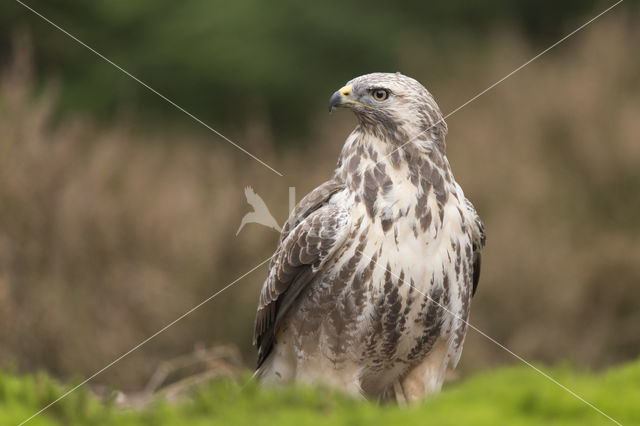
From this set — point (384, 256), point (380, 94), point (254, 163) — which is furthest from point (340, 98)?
point (254, 163)

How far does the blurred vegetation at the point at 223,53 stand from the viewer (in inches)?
368

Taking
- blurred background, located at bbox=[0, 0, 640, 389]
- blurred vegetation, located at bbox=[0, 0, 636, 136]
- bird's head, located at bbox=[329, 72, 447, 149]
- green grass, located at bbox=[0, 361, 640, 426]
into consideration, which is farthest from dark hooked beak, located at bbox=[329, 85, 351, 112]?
blurred vegetation, located at bbox=[0, 0, 636, 136]

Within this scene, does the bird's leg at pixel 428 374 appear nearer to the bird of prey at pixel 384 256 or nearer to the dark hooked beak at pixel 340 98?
the bird of prey at pixel 384 256

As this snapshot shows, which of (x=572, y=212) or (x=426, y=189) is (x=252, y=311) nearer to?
(x=572, y=212)

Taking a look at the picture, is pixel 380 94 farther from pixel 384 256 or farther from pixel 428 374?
pixel 428 374

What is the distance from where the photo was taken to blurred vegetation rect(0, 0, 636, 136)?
934 cm

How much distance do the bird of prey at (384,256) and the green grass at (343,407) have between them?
1.23m

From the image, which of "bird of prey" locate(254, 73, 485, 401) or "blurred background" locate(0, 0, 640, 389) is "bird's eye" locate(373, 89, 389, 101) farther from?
"blurred background" locate(0, 0, 640, 389)

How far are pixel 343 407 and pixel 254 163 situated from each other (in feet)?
20.6

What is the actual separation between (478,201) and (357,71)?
2.91m

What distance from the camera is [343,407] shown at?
1131 mm

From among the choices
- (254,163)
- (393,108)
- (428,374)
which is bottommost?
(254,163)

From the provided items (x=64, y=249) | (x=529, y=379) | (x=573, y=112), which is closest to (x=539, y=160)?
(x=573, y=112)

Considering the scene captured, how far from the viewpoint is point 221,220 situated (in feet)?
20.4
